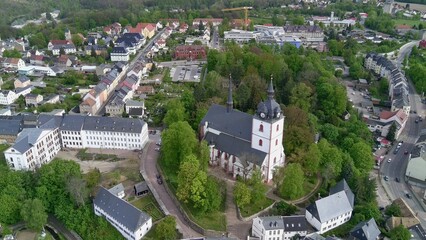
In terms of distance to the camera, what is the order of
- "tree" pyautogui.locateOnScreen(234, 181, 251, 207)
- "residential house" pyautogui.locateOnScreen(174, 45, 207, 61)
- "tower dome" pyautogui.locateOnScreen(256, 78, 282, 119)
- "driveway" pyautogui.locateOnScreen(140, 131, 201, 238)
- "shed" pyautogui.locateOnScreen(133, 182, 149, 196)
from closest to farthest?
"tree" pyautogui.locateOnScreen(234, 181, 251, 207) < "driveway" pyautogui.locateOnScreen(140, 131, 201, 238) < "tower dome" pyautogui.locateOnScreen(256, 78, 282, 119) < "shed" pyautogui.locateOnScreen(133, 182, 149, 196) < "residential house" pyautogui.locateOnScreen(174, 45, 207, 61)

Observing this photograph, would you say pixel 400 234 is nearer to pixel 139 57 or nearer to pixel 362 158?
pixel 362 158

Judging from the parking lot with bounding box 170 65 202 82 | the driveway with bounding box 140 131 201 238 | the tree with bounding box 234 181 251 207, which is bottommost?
the parking lot with bounding box 170 65 202 82

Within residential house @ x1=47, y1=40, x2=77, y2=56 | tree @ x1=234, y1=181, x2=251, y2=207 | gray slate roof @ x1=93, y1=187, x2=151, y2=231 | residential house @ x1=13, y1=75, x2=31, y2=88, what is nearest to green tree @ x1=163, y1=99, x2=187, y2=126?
gray slate roof @ x1=93, y1=187, x2=151, y2=231

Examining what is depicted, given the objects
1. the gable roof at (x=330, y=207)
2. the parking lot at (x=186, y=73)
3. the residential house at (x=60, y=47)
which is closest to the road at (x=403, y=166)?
the gable roof at (x=330, y=207)

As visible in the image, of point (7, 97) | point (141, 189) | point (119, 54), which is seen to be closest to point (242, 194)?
point (141, 189)

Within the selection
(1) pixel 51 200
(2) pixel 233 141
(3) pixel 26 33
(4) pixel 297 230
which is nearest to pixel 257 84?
(2) pixel 233 141

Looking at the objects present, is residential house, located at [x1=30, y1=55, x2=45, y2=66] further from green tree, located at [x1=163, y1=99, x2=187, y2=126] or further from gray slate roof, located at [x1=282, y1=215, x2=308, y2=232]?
gray slate roof, located at [x1=282, y1=215, x2=308, y2=232]
